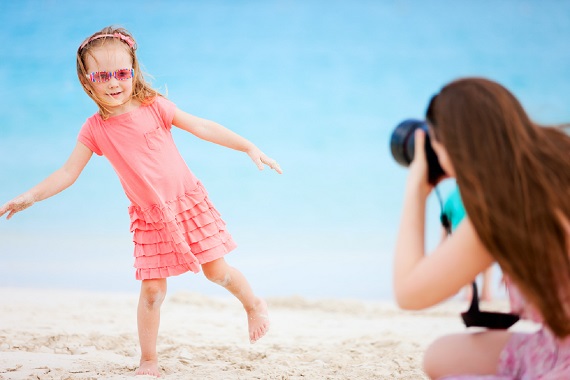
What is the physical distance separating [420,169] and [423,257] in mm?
228

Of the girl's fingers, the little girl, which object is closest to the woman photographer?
the girl's fingers

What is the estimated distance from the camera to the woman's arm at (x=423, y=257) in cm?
153

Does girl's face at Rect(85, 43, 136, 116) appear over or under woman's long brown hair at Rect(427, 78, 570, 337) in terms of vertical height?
over

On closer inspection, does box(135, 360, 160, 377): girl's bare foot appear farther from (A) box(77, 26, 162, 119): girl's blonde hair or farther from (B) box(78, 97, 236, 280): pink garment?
(A) box(77, 26, 162, 119): girl's blonde hair

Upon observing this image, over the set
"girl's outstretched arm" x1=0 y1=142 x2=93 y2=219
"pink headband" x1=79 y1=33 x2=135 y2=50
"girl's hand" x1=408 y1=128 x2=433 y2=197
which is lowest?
"girl's hand" x1=408 y1=128 x2=433 y2=197

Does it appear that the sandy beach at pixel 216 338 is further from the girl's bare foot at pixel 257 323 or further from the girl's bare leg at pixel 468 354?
the girl's bare leg at pixel 468 354

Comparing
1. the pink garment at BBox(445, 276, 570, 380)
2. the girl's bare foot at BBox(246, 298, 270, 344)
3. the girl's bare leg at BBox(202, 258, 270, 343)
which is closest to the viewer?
the pink garment at BBox(445, 276, 570, 380)

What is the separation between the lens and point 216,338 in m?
4.11

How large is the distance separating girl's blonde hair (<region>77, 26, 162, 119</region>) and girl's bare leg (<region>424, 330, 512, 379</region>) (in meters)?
1.81

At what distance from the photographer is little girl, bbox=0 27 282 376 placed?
2922 millimetres

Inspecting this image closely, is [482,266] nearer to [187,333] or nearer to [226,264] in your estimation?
[226,264]

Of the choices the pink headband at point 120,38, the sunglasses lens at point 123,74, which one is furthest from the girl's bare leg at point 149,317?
the pink headband at point 120,38

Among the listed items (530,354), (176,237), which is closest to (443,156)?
(530,354)

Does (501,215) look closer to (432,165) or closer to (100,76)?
(432,165)
